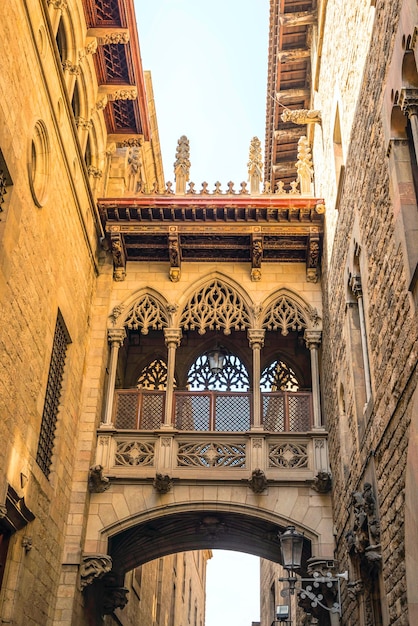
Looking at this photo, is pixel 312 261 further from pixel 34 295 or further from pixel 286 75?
pixel 34 295

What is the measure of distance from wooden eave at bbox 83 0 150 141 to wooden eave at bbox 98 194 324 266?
224 centimetres

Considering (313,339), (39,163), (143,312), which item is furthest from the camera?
(143,312)

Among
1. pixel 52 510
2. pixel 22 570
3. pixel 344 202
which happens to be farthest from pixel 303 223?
pixel 22 570

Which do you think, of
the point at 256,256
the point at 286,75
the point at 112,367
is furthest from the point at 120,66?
the point at 112,367

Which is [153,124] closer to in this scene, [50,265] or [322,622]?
[50,265]

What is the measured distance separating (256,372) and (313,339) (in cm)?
123

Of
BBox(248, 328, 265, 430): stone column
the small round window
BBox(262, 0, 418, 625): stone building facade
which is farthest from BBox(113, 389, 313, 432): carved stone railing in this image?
the small round window

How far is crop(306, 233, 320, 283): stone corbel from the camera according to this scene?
47.3 feet

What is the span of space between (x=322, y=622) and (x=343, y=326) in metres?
5.94

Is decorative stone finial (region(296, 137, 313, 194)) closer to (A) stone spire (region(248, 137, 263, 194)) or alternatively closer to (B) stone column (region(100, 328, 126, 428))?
(A) stone spire (region(248, 137, 263, 194))

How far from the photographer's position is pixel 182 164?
51.6 ft

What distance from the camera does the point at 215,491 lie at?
1257 centimetres

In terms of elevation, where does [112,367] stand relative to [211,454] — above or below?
above

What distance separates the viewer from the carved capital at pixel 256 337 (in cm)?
1396
